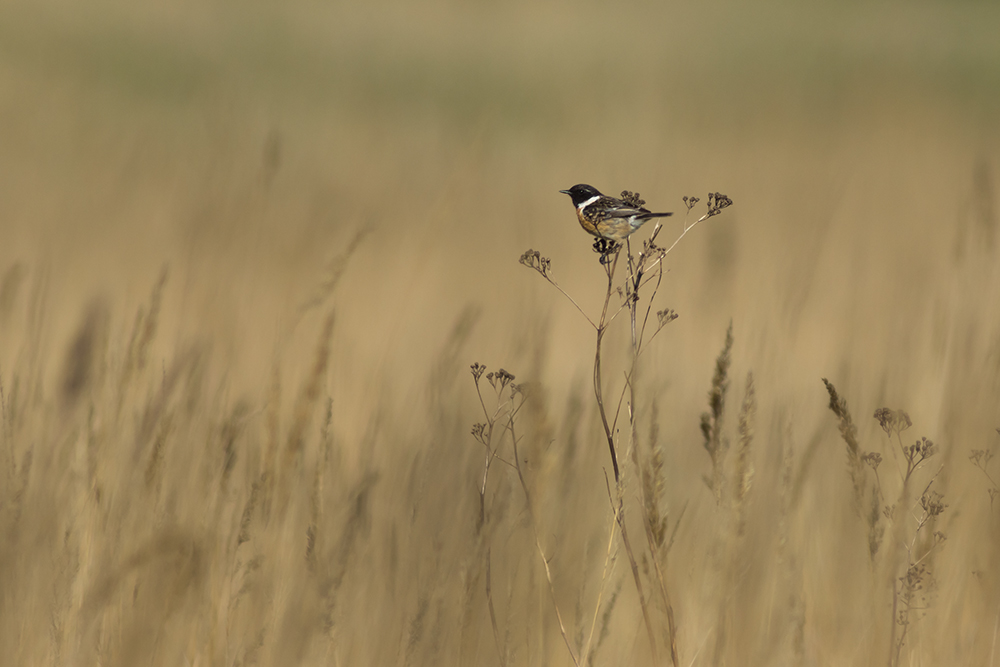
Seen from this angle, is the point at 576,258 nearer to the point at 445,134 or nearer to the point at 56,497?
the point at 445,134

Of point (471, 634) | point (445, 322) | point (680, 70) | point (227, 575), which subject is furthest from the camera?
point (680, 70)

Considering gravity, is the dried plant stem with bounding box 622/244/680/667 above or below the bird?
below

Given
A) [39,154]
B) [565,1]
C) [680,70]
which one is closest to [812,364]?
[39,154]

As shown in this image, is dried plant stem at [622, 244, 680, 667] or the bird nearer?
dried plant stem at [622, 244, 680, 667]

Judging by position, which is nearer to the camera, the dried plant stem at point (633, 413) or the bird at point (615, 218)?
the dried plant stem at point (633, 413)

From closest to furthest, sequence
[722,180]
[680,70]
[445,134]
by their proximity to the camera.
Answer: [722,180] < [445,134] < [680,70]

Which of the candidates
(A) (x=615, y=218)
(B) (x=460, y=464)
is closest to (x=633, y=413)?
(A) (x=615, y=218)

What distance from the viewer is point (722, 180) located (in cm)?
1043

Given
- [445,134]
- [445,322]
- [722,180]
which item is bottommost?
[445,322]

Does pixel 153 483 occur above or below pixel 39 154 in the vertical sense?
below

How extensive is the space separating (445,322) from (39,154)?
270 inches

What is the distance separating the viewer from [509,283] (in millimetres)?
6613

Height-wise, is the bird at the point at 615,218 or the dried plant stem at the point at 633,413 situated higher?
the bird at the point at 615,218

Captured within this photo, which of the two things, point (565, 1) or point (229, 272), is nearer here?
point (229, 272)
